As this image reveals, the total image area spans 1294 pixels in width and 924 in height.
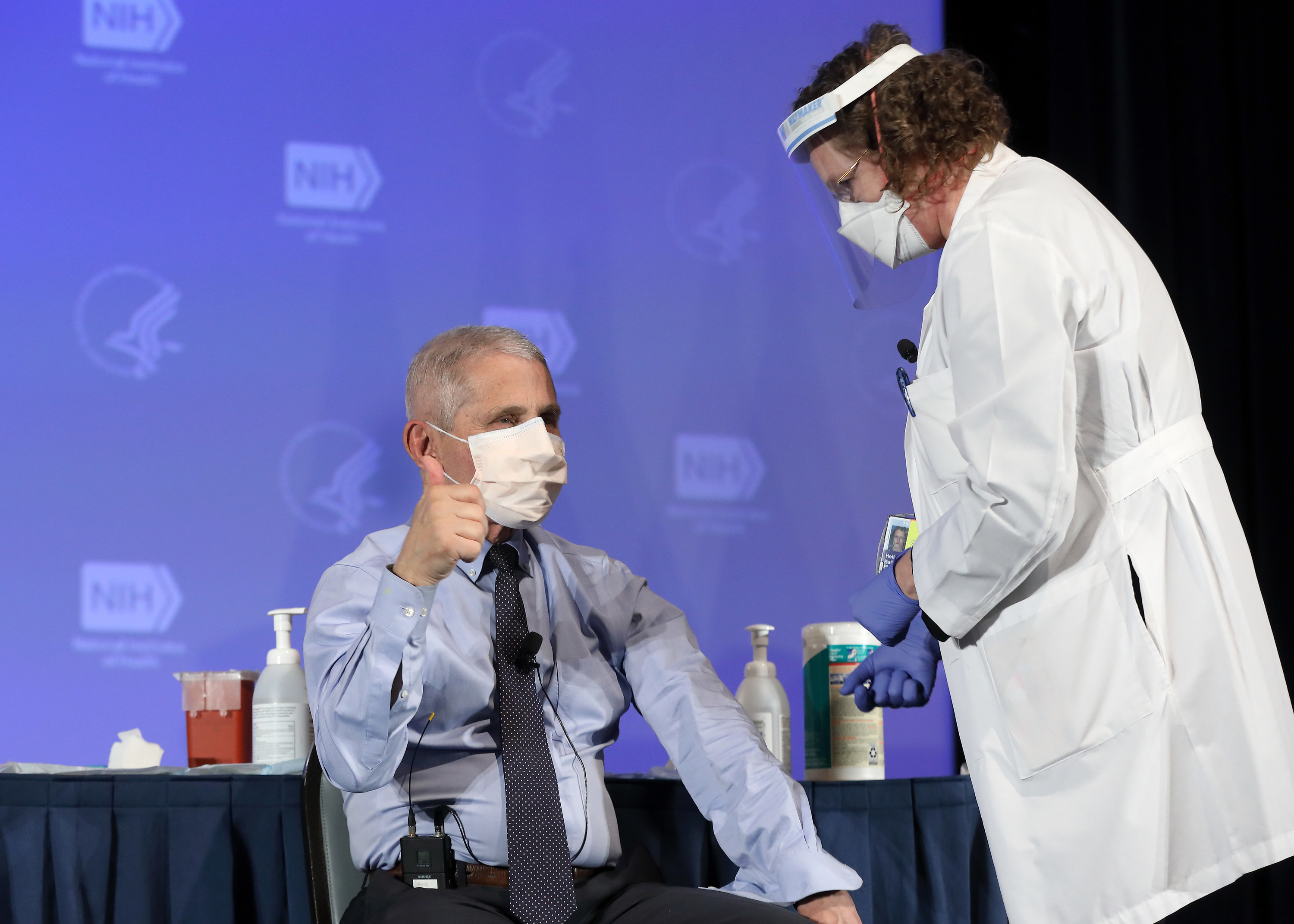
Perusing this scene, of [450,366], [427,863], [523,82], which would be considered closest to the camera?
[427,863]

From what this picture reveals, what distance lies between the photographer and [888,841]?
6.21ft

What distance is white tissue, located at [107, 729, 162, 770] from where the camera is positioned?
2.01 meters

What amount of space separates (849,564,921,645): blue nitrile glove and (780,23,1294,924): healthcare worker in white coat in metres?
0.11

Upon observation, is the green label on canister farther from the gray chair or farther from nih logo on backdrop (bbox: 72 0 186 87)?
nih logo on backdrop (bbox: 72 0 186 87)

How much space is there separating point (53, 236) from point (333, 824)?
1460mm

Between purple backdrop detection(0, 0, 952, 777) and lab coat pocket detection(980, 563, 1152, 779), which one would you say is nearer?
lab coat pocket detection(980, 563, 1152, 779)

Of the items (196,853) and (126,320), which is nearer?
(196,853)

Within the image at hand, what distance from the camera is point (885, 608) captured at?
1546 mm

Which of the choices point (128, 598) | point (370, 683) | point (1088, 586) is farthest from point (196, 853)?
point (1088, 586)

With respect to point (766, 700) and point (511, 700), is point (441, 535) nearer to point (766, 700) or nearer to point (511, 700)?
point (511, 700)

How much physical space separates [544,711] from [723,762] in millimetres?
287

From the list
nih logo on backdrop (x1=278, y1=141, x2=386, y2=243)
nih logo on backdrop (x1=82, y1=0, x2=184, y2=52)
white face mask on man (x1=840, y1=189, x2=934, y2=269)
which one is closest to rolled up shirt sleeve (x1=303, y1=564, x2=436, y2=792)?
white face mask on man (x1=840, y1=189, x2=934, y2=269)

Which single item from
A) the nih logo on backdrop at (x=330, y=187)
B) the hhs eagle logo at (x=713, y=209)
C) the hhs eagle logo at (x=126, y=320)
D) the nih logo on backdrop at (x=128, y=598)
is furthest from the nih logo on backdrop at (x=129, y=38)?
the hhs eagle logo at (x=713, y=209)

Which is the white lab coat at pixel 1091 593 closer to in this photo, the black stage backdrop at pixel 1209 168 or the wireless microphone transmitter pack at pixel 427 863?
the wireless microphone transmitter pack at pixel 427 863
